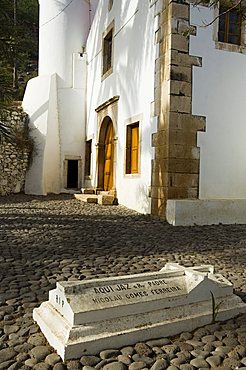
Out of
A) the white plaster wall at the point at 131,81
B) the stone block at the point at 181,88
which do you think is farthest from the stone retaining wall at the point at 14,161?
the stone block at the point at 181,88

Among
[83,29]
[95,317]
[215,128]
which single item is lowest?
[95,317]

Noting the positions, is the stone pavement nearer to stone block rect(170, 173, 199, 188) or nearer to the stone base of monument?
the stone base of monument

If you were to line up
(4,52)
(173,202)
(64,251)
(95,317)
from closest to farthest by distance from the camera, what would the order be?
(95,317) < (64,251) < (173,202) < (4,52)

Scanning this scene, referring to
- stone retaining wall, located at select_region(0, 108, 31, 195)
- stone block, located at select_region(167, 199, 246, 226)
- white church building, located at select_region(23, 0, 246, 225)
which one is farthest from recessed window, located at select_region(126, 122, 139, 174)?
stone retaining wall, located at select_region(0, 108, 31, 195)

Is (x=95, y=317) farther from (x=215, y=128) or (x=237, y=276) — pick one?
(x=215, y=128)

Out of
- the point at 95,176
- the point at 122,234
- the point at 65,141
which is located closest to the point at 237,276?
the point at 122,234

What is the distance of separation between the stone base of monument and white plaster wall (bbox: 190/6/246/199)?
16.9 ft

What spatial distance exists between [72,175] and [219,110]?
744 cm

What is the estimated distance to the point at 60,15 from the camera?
13.9 m

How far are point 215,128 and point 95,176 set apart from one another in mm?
5324

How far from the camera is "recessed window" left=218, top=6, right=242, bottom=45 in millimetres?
7855

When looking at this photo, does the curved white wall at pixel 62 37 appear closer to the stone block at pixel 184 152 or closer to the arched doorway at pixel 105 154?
the arched doorway at pixel 105 154

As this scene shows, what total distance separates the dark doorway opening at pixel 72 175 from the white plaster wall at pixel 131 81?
170 cm

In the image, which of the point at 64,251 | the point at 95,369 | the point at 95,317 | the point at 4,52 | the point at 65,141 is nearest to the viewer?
the point at 95,369
